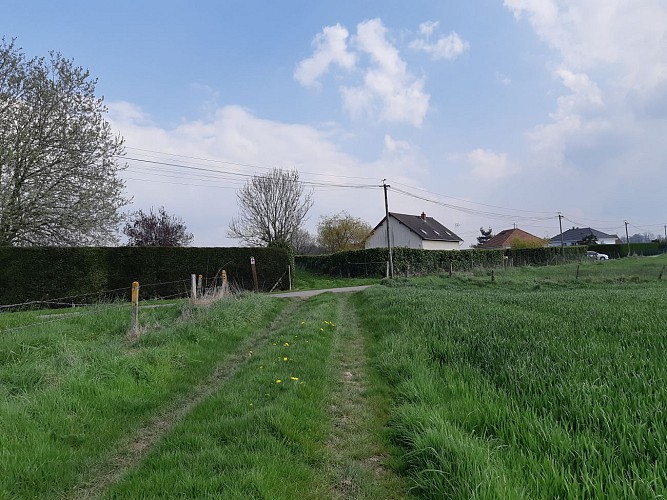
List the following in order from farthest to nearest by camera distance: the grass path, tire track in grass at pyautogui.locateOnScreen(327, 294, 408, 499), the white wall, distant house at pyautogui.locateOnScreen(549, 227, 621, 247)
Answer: distant house at pyautogui.locateOnScreen(549, 227, 621, 247), the white wall, tire track in grass at pyautogui.locateOnScreen(327, 294, 408, 499), the grass path

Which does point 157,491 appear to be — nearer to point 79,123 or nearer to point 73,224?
point 73,224

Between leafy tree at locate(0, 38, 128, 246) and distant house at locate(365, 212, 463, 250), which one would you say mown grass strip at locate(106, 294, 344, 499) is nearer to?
leafy tree at locate(0, 38, 128, 246)

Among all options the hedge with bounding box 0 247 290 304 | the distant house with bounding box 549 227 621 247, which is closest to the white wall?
the hedge with bounding box 0 247 290 304

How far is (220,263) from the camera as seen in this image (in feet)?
74.8

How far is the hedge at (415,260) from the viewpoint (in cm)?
3322

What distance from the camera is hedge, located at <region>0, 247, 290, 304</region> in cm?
1656

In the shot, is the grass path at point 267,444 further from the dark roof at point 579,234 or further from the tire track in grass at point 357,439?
the dark roof at point 579,234

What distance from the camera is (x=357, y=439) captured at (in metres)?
3.76

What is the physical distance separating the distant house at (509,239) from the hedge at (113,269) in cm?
5625

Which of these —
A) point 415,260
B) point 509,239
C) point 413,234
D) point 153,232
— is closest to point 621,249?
point 509,239

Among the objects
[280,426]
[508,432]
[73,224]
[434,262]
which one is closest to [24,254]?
[73,224]

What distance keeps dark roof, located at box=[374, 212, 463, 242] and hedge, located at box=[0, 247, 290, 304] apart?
28394mm

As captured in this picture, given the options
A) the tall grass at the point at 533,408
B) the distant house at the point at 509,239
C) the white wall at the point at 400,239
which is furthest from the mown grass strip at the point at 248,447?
the distant house at the point at 509,239

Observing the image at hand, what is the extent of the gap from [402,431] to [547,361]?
233 centimetres
